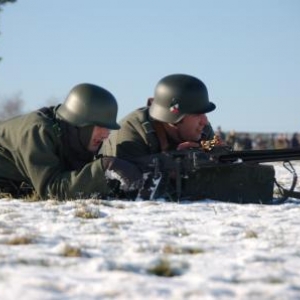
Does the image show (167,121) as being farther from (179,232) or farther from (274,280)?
(274,280)

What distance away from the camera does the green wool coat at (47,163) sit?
17.0 feet

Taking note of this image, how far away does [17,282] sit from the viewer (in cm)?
261

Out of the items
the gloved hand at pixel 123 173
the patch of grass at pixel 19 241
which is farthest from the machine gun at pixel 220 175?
the patch of grass at pixel 19 241

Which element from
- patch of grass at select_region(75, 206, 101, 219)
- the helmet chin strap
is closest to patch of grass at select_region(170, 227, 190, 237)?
patch of grass at select_region(75, 206, 101, 219)

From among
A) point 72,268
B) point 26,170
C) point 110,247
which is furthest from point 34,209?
point 72,268

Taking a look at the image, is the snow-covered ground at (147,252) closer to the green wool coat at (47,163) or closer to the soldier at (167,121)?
the green wool coat at (47,163)

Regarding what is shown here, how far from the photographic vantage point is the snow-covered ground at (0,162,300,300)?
8.43 ft

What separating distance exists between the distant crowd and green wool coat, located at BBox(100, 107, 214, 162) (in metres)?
26.0

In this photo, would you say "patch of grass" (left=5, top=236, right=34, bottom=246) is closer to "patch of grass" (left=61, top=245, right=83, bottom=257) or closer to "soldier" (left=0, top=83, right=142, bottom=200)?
"patch of grass" (left=61, top=245, right=83, bottom=257)

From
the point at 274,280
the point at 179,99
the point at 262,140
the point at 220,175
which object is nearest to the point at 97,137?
the point at 179,99

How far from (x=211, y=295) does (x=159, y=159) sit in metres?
2.86

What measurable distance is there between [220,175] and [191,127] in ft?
1.95

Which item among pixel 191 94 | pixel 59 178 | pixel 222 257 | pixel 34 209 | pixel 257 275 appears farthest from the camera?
pixel 191 94

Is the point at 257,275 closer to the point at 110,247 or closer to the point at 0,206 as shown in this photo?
the point at 110,247
